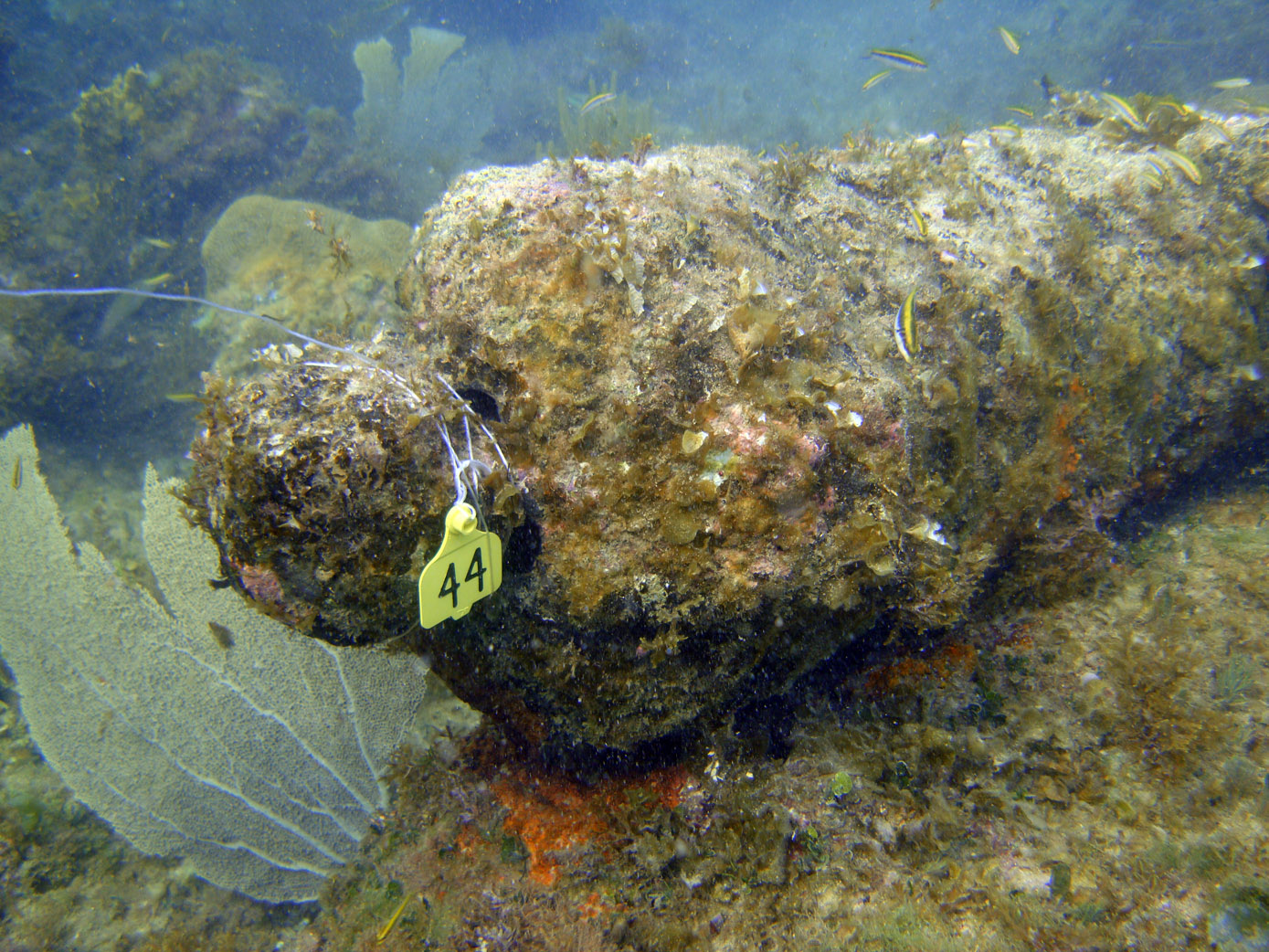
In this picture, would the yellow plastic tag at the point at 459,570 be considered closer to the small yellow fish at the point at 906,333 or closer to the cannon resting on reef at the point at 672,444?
the cannon resting on reef at the point at 672,444

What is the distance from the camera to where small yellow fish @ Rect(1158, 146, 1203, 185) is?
3.50m

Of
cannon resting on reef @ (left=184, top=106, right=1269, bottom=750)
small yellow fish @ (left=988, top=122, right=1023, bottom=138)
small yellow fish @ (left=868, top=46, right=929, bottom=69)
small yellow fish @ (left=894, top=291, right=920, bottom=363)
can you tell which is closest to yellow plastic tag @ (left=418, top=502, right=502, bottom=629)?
cannon resting on reef @ (left=184, top=106, right=1269, bottom=750)

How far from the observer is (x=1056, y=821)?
187 centimetres

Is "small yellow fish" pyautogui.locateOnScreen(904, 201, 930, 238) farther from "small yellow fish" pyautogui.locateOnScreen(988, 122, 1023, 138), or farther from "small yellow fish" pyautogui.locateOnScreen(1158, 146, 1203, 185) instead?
"small yellow fish" pyautogui.locateOnScreen(1158, 146, 1203, 185)

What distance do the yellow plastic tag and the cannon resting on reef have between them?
0.19 meters

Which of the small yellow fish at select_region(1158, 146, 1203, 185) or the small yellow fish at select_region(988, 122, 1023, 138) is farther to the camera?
the small yellow fish at select_region(988, 122, 1023, 138)

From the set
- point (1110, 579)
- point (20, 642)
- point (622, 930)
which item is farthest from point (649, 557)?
point (20, 642)

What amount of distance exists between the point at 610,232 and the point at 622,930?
2.58 meters

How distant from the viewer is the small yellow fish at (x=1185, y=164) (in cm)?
350

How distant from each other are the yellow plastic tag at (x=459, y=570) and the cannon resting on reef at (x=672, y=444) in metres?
0.19

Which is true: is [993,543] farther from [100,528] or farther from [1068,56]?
[1068,56]

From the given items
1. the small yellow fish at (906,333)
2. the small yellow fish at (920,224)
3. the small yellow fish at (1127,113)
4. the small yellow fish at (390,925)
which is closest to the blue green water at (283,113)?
the small yellow fish at (1127,113)

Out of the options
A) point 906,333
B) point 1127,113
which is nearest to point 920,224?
point 906,333

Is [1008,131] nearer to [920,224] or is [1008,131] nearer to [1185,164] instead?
[1185,164]
